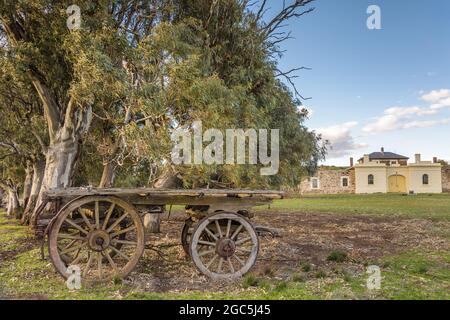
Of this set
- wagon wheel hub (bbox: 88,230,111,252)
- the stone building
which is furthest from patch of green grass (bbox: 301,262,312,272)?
the stone building

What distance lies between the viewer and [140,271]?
7.52m

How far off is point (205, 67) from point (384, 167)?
47.1 metres

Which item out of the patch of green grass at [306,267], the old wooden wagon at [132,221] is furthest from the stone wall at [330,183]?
the old wooden wagon at [132,221]

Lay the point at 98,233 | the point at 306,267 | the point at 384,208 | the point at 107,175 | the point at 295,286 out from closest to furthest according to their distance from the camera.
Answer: the point at 295,286 → the point at 98,233 → the point at 306,267 → the point at 107,175 → the point at 384,208

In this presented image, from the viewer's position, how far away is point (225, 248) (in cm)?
688

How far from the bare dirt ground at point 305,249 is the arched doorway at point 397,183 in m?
40.9

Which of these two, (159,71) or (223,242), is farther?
(159,71)

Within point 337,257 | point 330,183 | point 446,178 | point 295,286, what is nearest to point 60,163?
point 337,257

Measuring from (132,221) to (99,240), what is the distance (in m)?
0.66

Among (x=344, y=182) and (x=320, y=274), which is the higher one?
(x=344, y=182)

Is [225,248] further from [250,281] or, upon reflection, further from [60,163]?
[60,163]

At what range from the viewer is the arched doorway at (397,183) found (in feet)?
179

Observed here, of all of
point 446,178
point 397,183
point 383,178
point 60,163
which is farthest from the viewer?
point 397,183
